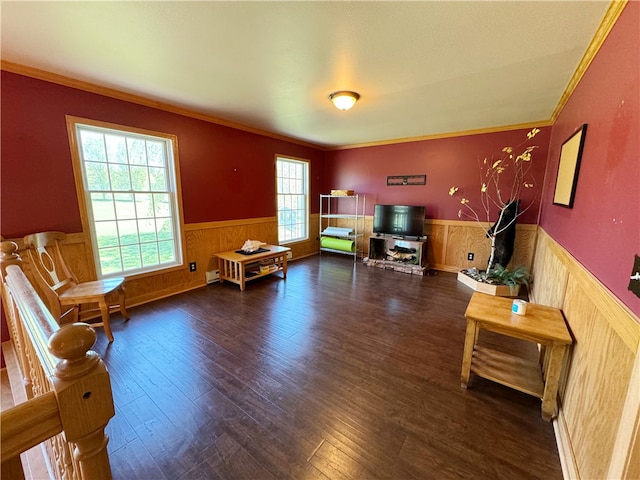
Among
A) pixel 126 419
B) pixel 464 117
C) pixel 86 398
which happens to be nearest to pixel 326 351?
pixel 126 419

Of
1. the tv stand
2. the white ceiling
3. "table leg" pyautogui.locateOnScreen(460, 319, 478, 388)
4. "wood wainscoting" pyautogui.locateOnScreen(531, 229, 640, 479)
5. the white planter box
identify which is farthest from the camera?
the tv stand

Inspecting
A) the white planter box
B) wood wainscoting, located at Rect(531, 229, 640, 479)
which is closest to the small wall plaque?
the white planter box

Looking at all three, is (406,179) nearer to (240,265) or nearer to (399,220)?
(399,220)

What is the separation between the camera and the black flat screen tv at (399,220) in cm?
477

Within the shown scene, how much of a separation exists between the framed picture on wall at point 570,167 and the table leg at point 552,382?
1163 mm

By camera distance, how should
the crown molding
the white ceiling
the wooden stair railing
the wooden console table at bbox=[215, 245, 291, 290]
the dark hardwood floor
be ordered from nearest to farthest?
the wooden stair railing, the dark hardwood floor, the crown molding, the white ceiling, the wooden console table at bbox=[215, 245, 291, 290]

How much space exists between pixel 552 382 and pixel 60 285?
3.92m

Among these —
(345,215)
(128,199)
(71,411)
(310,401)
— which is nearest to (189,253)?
(128,199)

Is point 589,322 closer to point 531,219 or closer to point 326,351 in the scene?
point 326,351

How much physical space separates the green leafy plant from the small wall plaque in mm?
1943

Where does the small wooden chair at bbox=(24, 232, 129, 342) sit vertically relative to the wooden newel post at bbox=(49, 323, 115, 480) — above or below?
below

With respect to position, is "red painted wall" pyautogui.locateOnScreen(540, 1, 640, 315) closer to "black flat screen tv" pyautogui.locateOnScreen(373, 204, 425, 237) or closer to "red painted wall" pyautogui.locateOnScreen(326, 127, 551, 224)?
"red painted wall" pyautogui.locateOnScreen(326, 127, 551, 224)

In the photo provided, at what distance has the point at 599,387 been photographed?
1.17 m

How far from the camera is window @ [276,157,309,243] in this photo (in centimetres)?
518
